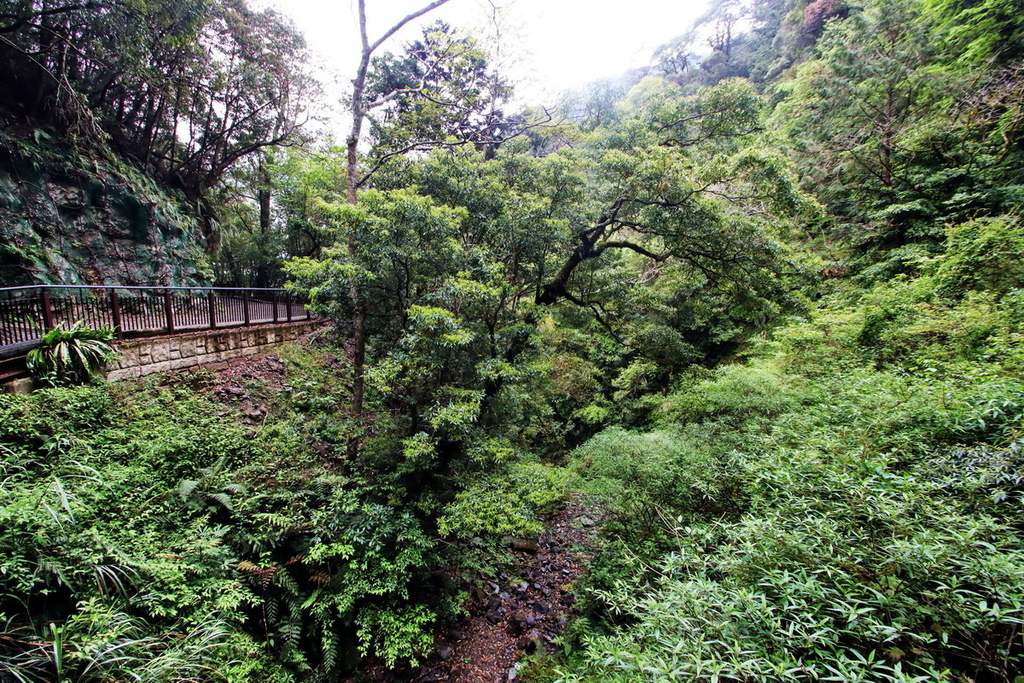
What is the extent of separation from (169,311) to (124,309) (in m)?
0.54

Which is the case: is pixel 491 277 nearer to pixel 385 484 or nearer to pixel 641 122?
pixel 385 484

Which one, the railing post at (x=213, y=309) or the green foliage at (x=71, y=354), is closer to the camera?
the green foliage at (x=71, y=354)

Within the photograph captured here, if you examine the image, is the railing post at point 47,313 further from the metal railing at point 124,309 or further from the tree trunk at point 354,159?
the tree trunk at point 354,159

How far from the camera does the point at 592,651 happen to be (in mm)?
2547

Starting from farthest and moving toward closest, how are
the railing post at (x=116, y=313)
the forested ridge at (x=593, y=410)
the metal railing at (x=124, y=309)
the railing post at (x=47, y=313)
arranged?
the railing post at (x=116, y=313) → the railing post at (x=47, y=313) → the metal railing at (x=124, y=309) → the forested ridge at (x=593, y=410)

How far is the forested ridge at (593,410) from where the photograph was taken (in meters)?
2.30

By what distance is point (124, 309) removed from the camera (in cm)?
583

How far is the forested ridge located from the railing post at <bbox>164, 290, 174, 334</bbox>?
100 cm

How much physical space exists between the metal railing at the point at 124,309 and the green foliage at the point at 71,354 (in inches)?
10.4

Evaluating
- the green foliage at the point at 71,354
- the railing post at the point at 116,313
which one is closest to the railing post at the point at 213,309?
the railing post at the point at 116,313

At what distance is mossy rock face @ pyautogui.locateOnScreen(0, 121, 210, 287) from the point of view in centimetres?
777

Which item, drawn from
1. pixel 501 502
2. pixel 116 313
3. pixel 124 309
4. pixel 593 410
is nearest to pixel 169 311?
pixel 124 309

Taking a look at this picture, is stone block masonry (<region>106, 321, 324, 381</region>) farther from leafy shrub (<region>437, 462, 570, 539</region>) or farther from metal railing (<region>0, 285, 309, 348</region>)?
leafy shrub (<region>437, 462, 570, 539</region>)

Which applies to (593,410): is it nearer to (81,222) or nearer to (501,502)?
(501,502)
